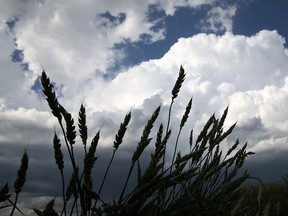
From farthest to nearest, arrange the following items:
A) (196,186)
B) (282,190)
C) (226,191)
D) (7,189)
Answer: (282,190) → (226,191) → (196,186) → (7,189)

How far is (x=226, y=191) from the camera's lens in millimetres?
2291

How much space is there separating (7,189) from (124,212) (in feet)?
1.92

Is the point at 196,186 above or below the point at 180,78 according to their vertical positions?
below

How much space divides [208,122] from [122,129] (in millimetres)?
1439

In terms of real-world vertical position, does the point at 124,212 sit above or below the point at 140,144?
below

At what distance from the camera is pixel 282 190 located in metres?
8.41

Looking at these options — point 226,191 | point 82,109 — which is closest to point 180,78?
point 226,191

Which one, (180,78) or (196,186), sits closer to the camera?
(196,186)

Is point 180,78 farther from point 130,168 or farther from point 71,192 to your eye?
point 71,192

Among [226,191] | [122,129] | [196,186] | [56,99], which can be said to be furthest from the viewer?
[226,191]

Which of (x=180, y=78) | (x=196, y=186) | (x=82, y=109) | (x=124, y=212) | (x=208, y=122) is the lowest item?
(x=124, y=212)

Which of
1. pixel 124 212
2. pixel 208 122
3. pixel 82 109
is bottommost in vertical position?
pixel 124 212

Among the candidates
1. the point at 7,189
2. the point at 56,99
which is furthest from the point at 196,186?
the point at 7,189

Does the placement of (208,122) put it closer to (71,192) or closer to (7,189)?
(71,192)
